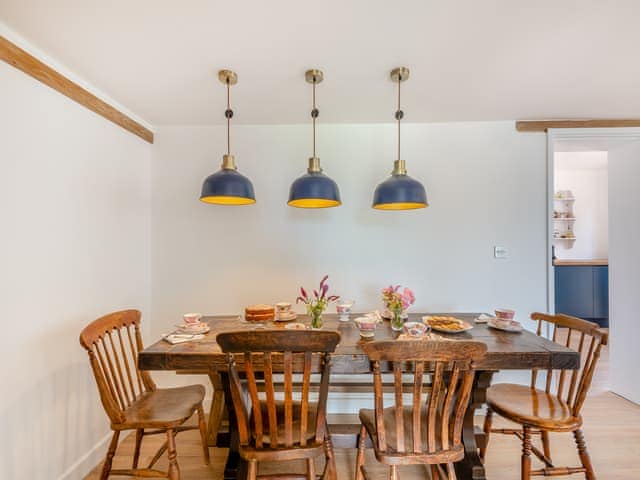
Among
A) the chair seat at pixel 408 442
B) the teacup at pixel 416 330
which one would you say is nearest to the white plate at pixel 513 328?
the teacup at pixel 416 330

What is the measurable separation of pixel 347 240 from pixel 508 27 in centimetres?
172

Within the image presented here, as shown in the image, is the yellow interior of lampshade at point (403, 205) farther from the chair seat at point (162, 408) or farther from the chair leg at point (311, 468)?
the chair seat at point (162, 408)

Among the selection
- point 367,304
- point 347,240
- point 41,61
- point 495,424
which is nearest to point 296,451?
point 367,304

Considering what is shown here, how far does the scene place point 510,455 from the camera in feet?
6.68

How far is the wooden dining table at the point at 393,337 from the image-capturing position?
1.49 metres

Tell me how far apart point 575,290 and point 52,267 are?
6179 millimetres

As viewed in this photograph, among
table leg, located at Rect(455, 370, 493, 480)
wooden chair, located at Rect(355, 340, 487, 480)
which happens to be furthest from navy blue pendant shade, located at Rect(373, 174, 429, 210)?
table leg, located at Rect(455, 370, 493, 480)

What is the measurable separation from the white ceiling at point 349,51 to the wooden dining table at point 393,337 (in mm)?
1606

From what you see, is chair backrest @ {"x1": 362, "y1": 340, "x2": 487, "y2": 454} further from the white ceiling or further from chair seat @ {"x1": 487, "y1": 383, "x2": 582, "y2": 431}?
the white ceiling

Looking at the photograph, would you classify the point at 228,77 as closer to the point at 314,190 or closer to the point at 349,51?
the point at 349,51

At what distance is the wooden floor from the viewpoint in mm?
1884

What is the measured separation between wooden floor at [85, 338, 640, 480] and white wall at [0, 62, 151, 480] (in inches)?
16.1

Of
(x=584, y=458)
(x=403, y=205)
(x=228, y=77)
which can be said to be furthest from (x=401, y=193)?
(x=584, y=458)

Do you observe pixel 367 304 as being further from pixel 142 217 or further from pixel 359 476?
pixel 142 217
